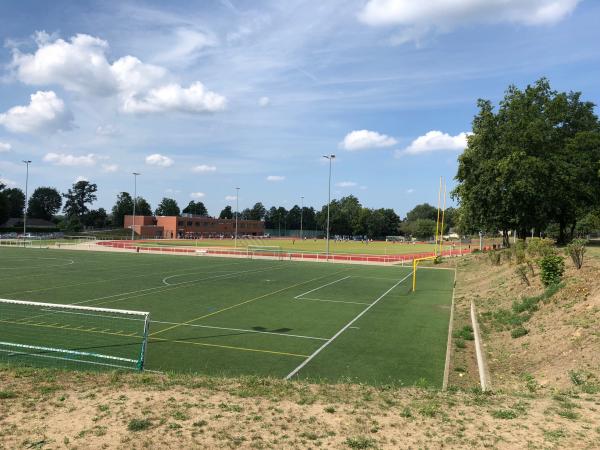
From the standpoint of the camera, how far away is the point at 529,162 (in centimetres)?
4422

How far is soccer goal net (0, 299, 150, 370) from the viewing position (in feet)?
39.1

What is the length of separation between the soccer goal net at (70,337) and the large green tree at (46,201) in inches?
7045

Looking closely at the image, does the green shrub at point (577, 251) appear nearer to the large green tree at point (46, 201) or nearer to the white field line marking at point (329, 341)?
the white field line marking at point (329, 341)

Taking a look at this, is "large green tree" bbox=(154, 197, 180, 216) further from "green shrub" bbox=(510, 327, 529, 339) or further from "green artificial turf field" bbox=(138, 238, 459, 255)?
"green shrub" bbox=(510, 327, 529, 339)

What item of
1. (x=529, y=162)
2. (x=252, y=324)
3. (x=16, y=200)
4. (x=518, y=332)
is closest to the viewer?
(x=518, y=332)

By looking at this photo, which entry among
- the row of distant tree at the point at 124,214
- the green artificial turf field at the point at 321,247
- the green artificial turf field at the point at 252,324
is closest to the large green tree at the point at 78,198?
the row of distant tree at the point at 124,214

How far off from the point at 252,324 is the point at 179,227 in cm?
12187

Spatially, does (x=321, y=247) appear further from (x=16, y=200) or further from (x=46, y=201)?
(x=46, y=201)

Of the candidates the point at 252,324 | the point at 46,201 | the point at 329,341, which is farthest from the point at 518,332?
the point at 46,201

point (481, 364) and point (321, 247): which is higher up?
point (321, 247)

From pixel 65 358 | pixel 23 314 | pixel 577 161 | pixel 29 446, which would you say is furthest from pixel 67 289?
pixel 577 161

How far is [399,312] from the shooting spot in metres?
22.2

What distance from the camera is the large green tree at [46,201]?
17738cm

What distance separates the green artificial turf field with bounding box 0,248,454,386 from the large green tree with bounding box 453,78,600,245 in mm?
18021
